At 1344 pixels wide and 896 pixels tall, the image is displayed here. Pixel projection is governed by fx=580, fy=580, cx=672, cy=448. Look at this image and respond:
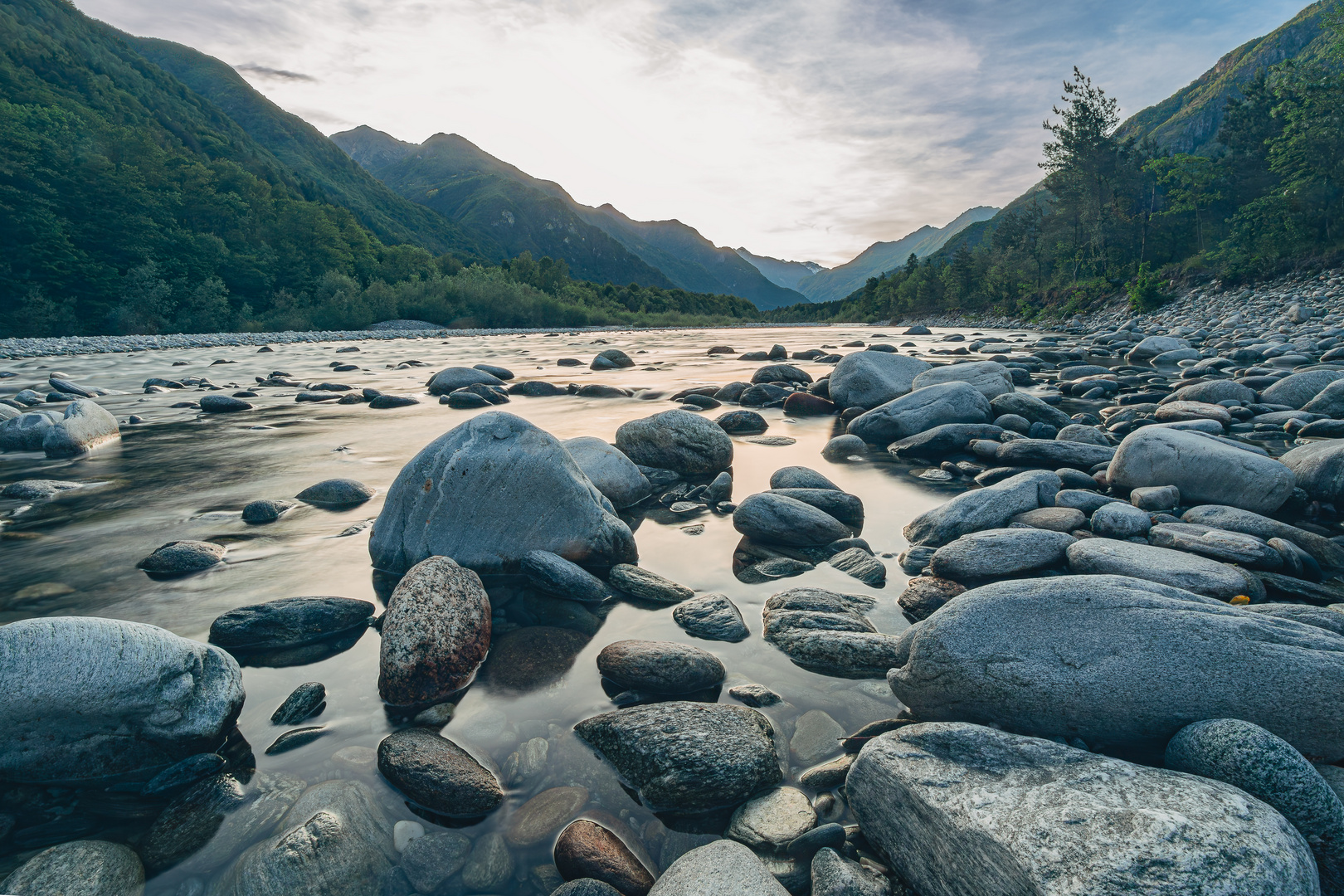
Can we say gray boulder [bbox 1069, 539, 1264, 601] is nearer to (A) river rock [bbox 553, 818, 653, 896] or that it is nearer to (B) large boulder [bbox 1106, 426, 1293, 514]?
(B) large boulder [bbox 1106, 426, 1293, 514]

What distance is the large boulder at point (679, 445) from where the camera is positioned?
6301 millimetres

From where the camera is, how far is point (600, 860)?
1857 millimetres

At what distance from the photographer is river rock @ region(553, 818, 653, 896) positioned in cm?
183

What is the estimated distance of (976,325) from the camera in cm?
5359

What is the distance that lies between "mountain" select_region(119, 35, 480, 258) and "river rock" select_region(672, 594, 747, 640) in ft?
351

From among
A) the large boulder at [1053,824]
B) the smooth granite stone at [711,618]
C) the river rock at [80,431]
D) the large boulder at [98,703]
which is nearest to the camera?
the large boulder at [1053,824]

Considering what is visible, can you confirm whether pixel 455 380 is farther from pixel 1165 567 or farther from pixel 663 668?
pixel 1165 567

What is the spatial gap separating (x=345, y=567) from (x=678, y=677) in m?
2.80

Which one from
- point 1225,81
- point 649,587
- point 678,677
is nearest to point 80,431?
point 649,587

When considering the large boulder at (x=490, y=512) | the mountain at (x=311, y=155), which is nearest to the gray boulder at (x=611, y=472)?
the large boulder at (x=490, y=512)

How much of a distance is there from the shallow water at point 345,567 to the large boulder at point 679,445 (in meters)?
0.38

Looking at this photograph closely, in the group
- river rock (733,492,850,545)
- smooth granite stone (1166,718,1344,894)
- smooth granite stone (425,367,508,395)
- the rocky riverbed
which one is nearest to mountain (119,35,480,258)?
smooth granite stone (425,367,508,395)

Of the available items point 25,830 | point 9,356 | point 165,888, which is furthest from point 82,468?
point 9,356

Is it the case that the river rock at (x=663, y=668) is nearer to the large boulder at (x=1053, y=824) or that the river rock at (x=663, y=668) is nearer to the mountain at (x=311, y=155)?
the large boulder at (x=1053, y=824)
